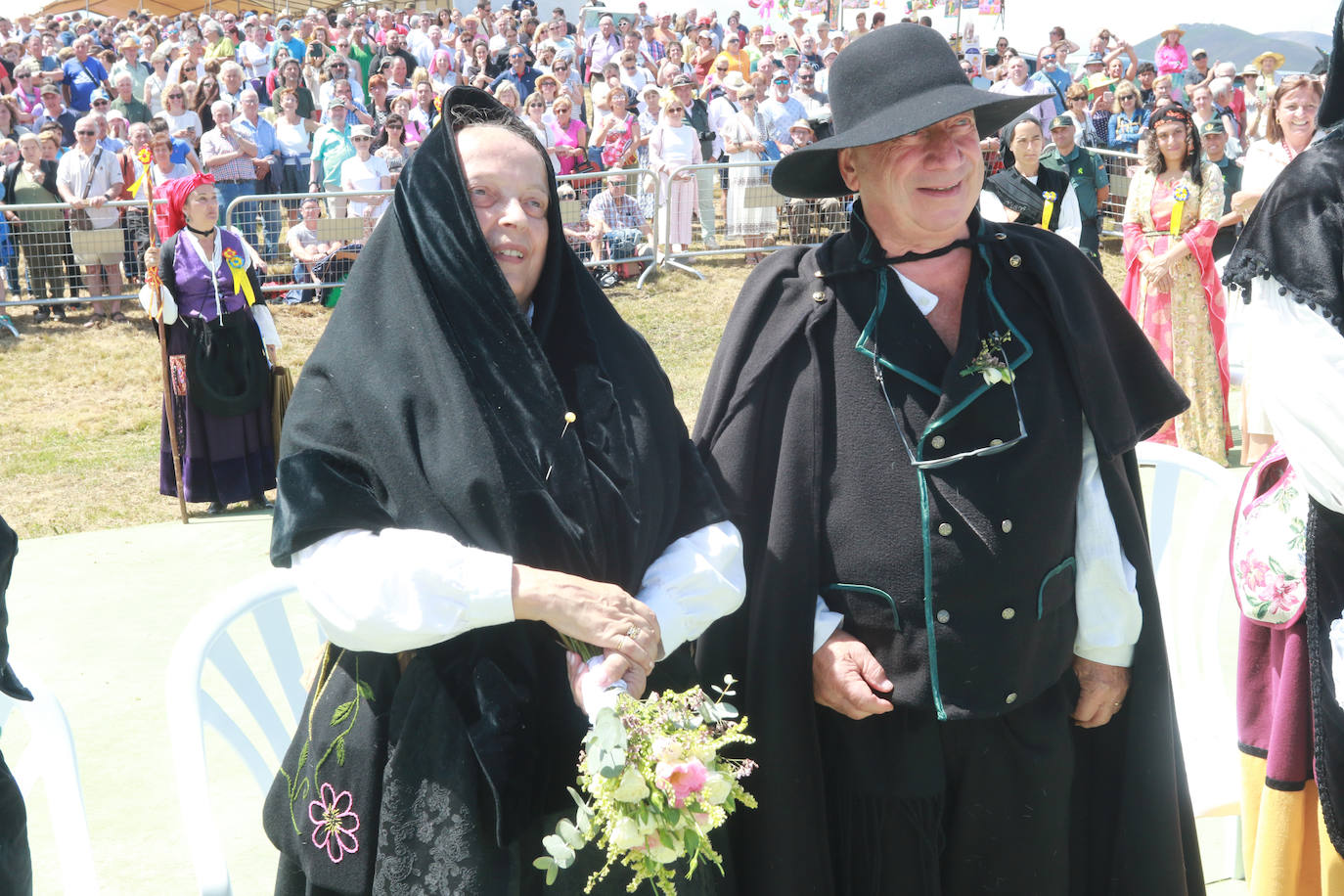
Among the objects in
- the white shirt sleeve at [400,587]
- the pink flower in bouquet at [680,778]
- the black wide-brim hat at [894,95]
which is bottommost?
the pink flower in bouquet at [680,778]

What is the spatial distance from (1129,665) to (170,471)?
6566 mm

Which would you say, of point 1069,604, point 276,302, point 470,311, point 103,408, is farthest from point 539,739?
point 276,302

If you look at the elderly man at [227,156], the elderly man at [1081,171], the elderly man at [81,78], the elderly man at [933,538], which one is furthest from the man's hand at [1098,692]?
the elderly man at [81,78]

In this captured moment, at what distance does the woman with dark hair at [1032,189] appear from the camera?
814 centimetres

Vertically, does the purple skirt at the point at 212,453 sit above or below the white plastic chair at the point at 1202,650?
below

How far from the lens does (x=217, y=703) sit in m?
2.82

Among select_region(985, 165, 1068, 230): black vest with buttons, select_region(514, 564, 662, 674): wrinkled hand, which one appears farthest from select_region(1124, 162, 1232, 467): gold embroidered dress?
select_region(514, 564, 662, 674): wrinkled hand

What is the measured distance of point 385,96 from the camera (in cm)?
1498

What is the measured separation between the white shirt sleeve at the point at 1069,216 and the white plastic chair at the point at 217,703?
251 inches

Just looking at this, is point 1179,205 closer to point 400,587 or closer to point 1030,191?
point 1030,191

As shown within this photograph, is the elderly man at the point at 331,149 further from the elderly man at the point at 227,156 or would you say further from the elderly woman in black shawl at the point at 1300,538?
the elderly woman in black shawl at the point at 1300,538

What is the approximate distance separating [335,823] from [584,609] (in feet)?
1.85

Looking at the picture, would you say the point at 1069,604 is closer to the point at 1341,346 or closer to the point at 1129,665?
the point at 1129,665

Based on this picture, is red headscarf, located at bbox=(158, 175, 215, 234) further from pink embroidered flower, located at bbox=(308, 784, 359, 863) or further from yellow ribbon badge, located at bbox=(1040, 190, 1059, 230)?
pink embroidered flower, located at bbox=(308, 784, 359, 863)
